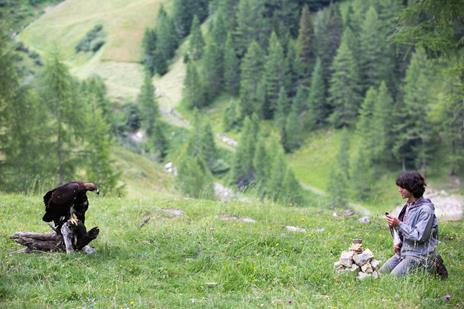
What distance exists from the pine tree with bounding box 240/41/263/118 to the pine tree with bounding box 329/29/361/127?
1773cm

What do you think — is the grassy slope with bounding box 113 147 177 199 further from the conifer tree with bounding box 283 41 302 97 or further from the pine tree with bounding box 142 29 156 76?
the pine tree with bounding box 142 29 156 76

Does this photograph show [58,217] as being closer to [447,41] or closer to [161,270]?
[161,270]

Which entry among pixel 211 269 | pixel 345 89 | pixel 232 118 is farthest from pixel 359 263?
pixel 232 118

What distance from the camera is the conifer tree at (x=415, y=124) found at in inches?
2968

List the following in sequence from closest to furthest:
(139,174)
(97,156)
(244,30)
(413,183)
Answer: (413,183) < (97,156) < (139,174) < (244,30)

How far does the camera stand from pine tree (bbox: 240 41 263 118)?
105000mm

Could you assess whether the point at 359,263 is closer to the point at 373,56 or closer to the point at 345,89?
the point at 345,89

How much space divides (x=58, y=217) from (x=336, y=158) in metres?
74.1

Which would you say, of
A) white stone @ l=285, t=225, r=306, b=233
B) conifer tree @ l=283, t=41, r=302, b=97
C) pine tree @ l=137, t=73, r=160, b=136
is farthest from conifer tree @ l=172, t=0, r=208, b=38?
white stone @ l=285, t=225, r=306, b=233

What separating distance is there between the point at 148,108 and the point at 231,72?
22.5 meters

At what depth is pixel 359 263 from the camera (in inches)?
371

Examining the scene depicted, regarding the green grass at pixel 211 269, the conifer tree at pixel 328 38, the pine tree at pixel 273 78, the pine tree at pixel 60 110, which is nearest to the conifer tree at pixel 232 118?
the pine tree at pixel 273 78

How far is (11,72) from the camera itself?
3569 cm

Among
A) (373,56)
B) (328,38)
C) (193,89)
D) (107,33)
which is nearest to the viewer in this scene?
(373,56)
